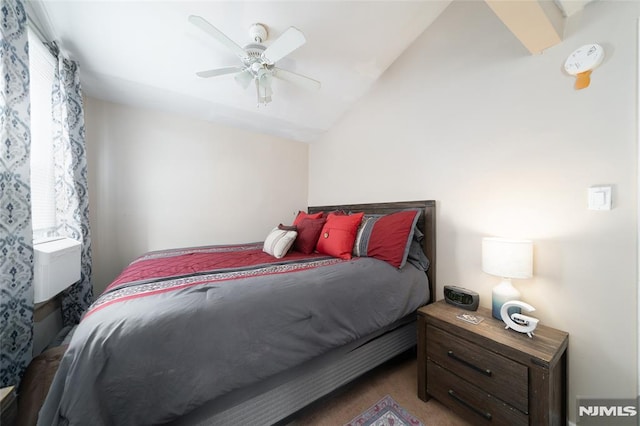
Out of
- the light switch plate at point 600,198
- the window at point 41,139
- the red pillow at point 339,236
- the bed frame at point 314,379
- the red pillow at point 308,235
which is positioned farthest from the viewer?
the red pillow at point 308,235

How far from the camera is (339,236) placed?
2.07 m

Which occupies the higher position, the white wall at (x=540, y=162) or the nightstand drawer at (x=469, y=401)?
the white wall at (x=540, y=162)

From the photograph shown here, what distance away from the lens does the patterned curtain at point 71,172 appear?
72.1 inches

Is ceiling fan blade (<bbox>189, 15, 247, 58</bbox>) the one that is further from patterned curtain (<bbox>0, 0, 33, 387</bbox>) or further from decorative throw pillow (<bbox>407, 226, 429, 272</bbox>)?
decorative throw pillow (<bbox>407, 226, 429, 272</bbox>)

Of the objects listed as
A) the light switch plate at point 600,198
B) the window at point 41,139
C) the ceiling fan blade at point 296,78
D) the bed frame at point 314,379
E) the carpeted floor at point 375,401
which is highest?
the ceiling fan blade at point 296,78

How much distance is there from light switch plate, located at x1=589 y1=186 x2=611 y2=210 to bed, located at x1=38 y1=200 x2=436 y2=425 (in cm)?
107

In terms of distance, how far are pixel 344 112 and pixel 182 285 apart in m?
2.70

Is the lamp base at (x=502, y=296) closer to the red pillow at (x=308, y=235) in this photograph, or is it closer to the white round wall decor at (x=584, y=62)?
the white round wall decor at (x=584, y=62)

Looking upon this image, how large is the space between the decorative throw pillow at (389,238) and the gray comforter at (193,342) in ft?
1.70

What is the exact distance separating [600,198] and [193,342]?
205 centimetres

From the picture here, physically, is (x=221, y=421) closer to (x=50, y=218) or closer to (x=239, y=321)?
(x=239, y=321)

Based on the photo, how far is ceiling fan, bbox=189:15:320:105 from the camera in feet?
4.69

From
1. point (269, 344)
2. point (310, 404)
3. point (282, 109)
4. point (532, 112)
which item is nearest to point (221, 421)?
point (269, 344)

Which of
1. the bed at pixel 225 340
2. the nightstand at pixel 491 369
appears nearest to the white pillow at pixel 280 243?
the bed at pixel 225 340
